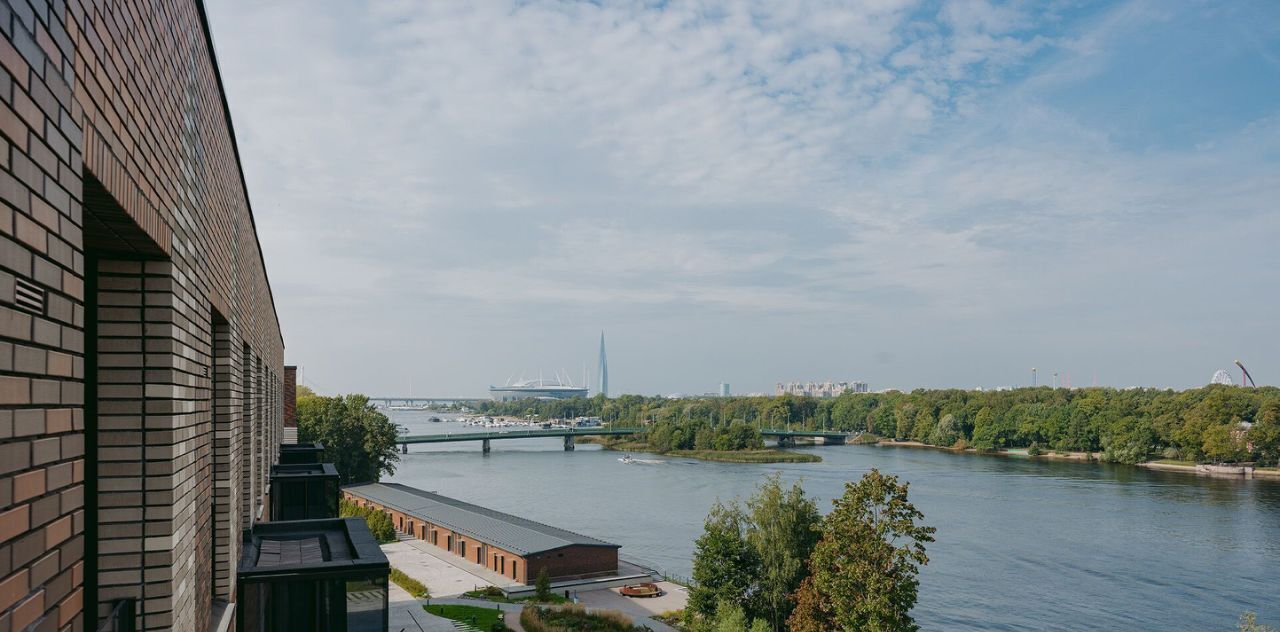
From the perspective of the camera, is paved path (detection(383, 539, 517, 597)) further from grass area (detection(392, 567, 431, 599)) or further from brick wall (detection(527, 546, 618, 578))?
brick wall (detection(527, 546, 618, 578))

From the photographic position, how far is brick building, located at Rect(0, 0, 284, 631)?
2266 mm

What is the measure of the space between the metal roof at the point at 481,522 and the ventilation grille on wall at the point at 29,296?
114 ft

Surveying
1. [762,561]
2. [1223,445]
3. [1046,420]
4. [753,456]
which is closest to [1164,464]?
[1223,445]

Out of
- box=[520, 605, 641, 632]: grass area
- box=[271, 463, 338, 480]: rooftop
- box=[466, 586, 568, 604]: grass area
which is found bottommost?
box=[466, 586, 568, 604]: grass area

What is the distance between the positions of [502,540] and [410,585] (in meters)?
4.73

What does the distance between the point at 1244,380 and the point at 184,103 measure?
18793 centimetres

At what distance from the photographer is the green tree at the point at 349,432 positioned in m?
58.2

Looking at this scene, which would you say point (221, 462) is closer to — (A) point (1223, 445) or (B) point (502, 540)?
(B) point (502, 540)

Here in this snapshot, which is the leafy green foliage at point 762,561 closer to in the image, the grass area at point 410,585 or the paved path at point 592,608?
the paved path at point 592,608

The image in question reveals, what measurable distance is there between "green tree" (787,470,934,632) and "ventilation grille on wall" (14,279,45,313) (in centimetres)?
2220

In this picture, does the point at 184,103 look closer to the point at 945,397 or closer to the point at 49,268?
the point at 49,268

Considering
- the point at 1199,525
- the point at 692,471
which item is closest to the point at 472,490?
the point at 692,471

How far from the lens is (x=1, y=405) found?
215 cm

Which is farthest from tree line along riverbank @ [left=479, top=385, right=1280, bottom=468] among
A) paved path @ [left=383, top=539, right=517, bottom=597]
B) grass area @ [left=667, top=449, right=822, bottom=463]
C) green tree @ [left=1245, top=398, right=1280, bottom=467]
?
paved path @ [left=383, top=539, right=517, bottom=597]
